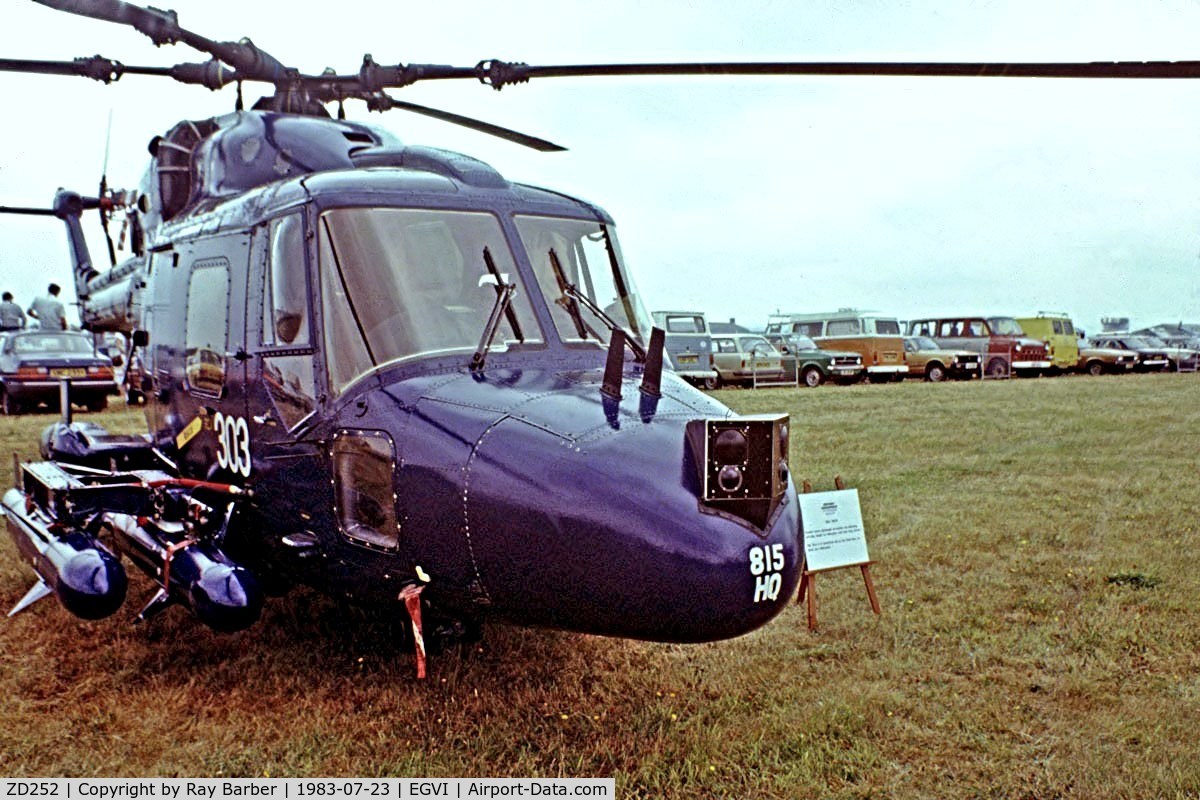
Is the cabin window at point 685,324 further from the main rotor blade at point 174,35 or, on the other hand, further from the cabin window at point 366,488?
the cabin window at point 366,488

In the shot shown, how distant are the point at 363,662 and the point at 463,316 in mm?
1856

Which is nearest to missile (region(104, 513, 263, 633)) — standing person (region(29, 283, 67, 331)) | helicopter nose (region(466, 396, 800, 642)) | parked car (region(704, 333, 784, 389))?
helicopter nose (region(466, 396, 800, 642))

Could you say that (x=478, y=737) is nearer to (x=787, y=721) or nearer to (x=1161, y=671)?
(x=787, y=721)

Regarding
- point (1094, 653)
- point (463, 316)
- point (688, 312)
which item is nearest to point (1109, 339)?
point (688, 312)

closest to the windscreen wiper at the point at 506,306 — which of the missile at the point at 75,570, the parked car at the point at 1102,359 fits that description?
the missile at the point at 75,570

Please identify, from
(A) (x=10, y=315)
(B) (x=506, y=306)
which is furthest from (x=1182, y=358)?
(B) (x=506, y=306)

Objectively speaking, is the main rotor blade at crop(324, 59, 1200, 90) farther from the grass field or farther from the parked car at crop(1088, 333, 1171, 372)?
the parked car at crop(1088, 333, 1171, 372)

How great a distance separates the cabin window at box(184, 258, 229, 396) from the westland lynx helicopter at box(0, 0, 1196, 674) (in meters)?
0.02

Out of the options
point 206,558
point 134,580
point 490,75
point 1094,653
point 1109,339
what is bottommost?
point 1109,339

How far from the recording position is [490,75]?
5.98 m

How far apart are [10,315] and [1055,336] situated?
2939 cm

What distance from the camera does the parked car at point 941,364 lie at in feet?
91.9

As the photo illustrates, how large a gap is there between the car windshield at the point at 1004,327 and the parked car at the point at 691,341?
32.5 ft

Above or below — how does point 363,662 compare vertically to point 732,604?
below
